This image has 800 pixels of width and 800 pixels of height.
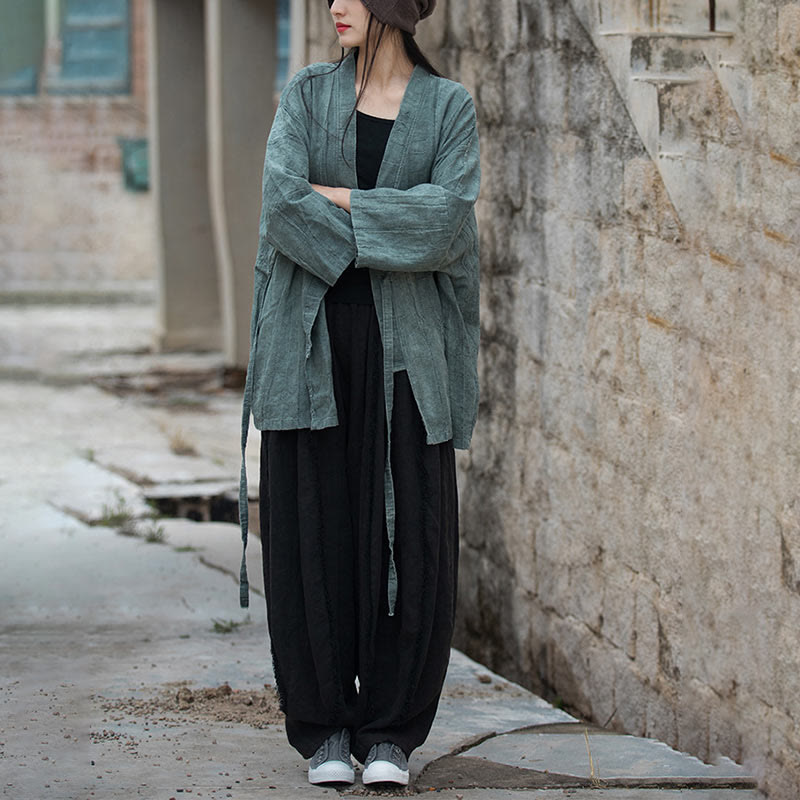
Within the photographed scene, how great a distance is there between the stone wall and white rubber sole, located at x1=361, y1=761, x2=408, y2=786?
88 cm

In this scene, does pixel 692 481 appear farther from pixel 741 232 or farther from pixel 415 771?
pixel 415 771

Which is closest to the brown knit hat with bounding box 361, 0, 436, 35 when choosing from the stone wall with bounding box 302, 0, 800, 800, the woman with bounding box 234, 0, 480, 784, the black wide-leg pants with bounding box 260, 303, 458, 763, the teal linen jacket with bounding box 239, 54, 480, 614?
the woman with bounding box 234, 0, 480, 784

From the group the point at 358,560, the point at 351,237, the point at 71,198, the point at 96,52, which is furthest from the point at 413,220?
the point at 96,52

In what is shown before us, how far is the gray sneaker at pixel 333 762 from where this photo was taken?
134 inches

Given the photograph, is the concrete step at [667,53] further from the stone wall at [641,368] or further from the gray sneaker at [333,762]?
the gray sneaker at [333,762]

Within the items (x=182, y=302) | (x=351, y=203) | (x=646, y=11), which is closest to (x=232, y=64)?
(x=182, y=302)

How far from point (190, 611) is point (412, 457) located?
7.76 ft

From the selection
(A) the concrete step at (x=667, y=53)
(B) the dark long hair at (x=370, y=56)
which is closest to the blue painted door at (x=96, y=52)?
(A) the concrete step at (x=667, y=53)

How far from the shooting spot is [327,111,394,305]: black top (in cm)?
338

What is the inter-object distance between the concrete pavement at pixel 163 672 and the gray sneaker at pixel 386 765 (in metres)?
0.07

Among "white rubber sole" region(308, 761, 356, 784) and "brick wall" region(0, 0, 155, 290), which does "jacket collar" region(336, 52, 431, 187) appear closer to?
"white rubber sole" region(308, 761, 356, 784)

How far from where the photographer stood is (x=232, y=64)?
11.0 meters

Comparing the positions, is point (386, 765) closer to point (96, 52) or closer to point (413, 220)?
point (413, 220)

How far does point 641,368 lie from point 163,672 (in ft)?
5.58
